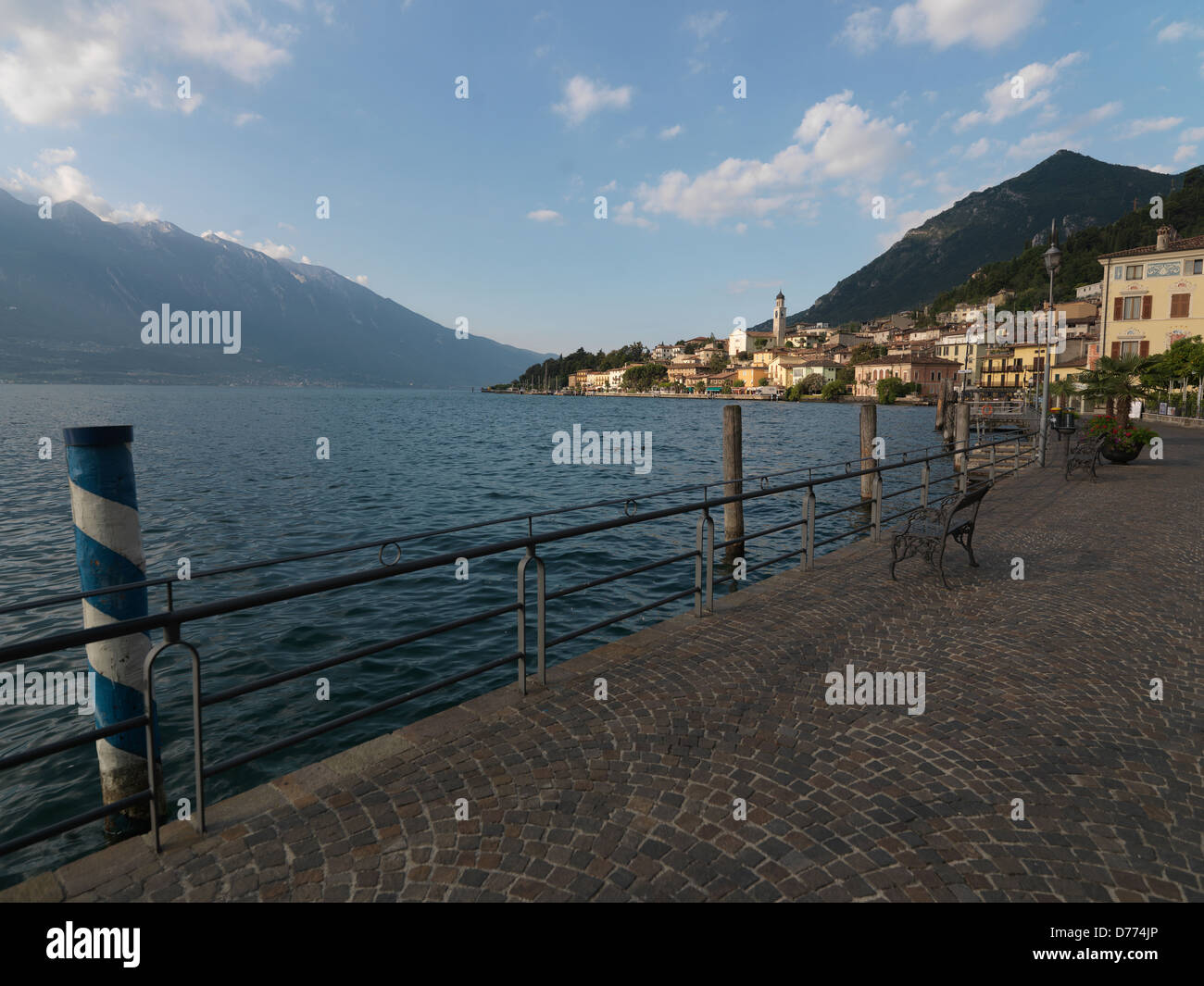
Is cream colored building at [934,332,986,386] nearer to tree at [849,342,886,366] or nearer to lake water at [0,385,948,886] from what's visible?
tree at [849,342,886,366]

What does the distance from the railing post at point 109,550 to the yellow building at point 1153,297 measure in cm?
5725

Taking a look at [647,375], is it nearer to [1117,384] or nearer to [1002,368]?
[1002,368]

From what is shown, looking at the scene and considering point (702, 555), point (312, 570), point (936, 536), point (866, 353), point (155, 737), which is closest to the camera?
point (155, 737)

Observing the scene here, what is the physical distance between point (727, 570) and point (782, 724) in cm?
1036

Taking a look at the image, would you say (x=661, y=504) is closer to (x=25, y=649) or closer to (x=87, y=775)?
(x=87, y=775)

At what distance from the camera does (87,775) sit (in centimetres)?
682

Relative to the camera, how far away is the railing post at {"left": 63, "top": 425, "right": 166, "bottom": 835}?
417cm

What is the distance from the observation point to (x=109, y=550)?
4289mm

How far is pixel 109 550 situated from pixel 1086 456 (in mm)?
20673

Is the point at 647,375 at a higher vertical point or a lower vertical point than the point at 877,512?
higher

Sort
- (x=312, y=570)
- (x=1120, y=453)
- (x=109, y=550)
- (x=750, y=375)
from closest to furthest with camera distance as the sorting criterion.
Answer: (x=109, y=550), (x=312, y=570), (x=1120, y=453), (x=750, y=375)

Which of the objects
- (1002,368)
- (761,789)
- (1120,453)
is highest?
(1002,368)

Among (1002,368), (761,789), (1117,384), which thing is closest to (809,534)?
(761,789)
